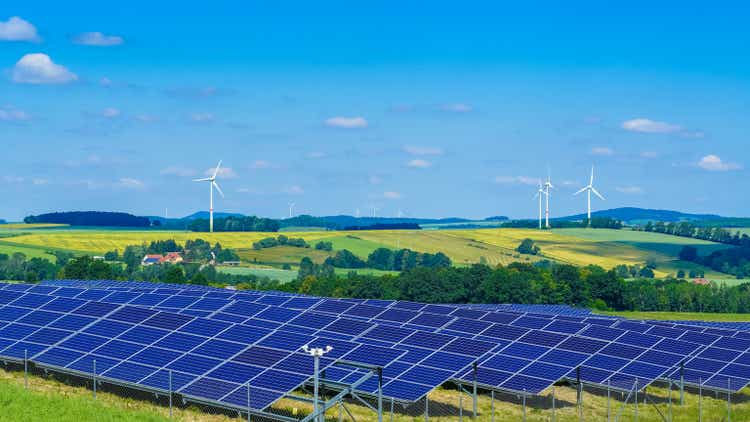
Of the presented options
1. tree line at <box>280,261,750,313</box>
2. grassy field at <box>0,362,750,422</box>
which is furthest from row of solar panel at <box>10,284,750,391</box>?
tree line at <box>280,261,750,313</box>

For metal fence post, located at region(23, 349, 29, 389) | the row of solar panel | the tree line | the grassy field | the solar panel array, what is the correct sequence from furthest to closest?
1. the tree line
2. the row of solar panel
3. metal fence post, located at region(23, 349, 29, 389)
4. the solar panel array
5. the grassy field

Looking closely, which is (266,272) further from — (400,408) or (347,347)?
(347,347)

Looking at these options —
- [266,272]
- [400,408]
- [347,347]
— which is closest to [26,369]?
[347,347]

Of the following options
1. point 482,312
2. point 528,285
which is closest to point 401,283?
point 528,285

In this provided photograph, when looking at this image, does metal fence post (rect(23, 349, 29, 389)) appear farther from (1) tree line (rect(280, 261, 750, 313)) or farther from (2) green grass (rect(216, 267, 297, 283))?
(2) green grass (rect(216, 267, 297, 283))

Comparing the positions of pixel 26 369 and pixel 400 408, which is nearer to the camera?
pixel 400 408

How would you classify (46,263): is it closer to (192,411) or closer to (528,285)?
(528,285)

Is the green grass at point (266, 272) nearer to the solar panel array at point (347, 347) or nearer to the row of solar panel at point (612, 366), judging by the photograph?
the solar panel array at point (347, 347)
